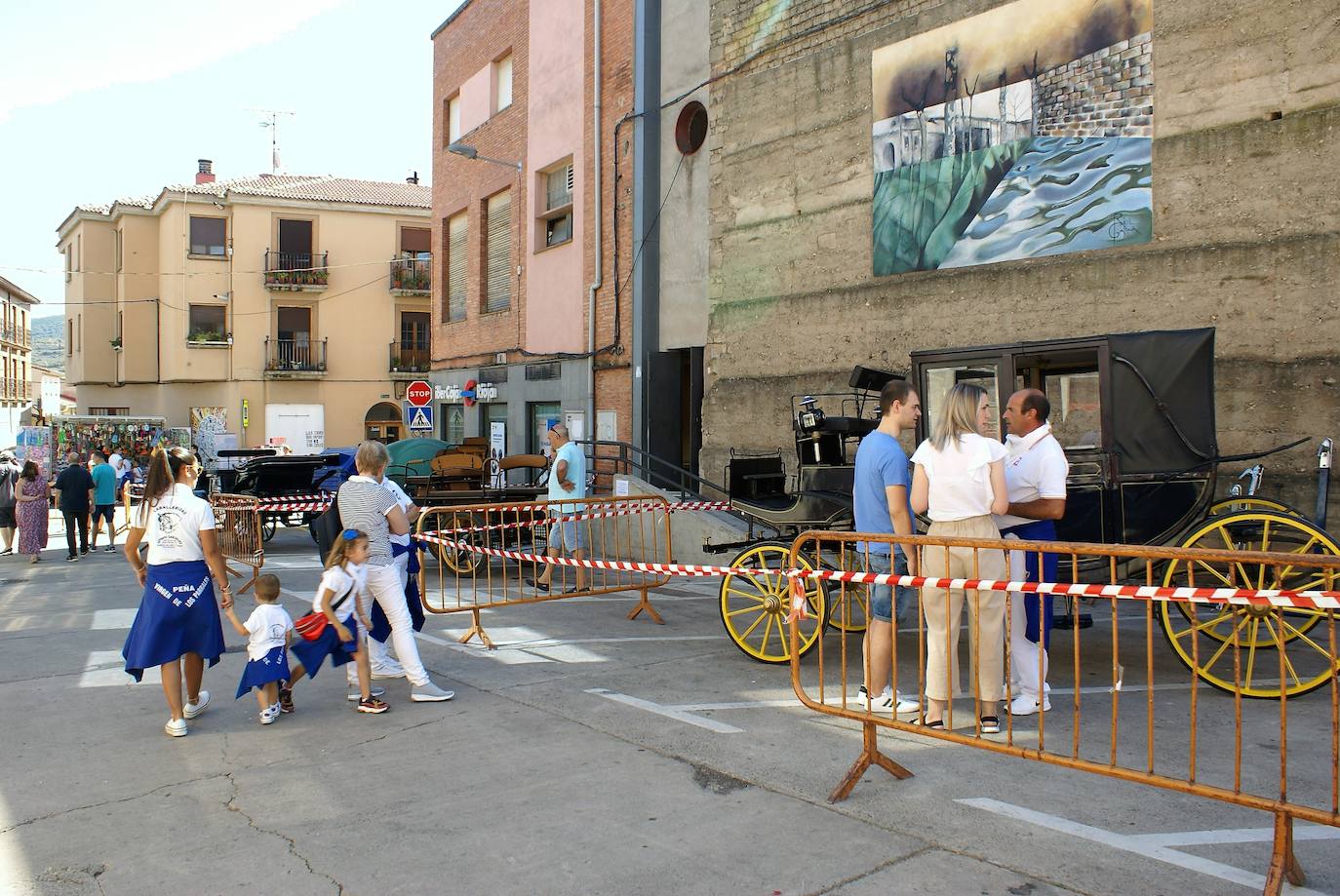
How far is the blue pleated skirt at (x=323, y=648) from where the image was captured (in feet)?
20.9

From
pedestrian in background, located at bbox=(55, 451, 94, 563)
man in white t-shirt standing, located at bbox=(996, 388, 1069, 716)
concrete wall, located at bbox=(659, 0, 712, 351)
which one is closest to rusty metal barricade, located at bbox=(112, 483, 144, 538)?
pedestrian in background, located at bbox=(55, 451, 94, 563)

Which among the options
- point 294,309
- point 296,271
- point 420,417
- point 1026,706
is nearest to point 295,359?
point 294,309

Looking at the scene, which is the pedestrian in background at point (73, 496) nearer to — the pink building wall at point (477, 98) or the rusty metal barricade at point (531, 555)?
the rusty metal barricade at point (531, 555)

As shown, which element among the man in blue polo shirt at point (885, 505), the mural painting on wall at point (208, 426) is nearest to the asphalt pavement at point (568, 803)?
the man in blue polo shirt at point (885, 505)

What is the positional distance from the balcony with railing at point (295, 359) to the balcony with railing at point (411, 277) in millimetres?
3723

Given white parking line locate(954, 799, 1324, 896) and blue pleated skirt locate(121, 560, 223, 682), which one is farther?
blue pleated skirt locate(121, 560, 223, 682)

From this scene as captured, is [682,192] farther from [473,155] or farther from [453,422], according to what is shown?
[453,422]

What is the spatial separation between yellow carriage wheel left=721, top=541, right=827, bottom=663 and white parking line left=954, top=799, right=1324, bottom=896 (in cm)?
259

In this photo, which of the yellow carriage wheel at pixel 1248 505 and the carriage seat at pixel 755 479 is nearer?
the yellow carriage wheel at pixel 1248 505

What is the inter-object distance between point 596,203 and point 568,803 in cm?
1458

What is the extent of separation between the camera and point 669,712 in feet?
20.6

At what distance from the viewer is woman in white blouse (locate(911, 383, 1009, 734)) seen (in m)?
5.48

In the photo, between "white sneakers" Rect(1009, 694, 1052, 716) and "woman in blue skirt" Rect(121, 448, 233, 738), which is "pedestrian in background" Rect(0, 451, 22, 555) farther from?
"white sneakers" Rect(1009, 694, 1052, 716)

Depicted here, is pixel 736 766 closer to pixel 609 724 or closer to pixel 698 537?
pixel 609 724
